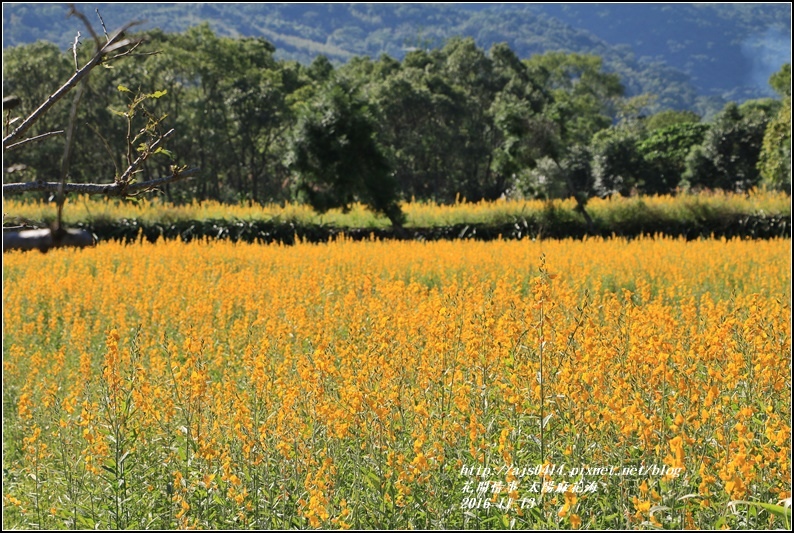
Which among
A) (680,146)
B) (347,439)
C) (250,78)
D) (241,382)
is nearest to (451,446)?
(347,439)

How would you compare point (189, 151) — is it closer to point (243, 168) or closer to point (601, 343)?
point (243, 168)

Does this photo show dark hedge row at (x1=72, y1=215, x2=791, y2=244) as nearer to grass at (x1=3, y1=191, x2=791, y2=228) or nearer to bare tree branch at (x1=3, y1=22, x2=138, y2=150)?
grass at (x1=3, y1=191, x2=791, y2=228)

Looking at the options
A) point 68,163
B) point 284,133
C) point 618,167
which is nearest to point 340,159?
point 284,133

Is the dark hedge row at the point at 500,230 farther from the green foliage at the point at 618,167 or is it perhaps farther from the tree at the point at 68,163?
the tree at the point at 68,163

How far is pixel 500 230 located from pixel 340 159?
12.9 feet

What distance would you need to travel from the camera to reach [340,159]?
1753 cm

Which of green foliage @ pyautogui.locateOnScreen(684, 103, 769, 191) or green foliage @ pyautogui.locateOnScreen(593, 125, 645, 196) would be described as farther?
green foliage @ pyautogui.locateOnScreen(593, 125, 645, 196)

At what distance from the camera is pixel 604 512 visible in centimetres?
345

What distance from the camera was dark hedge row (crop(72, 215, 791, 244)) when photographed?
16875 millimetres

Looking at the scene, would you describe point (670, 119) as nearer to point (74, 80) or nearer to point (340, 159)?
point (340, 159)

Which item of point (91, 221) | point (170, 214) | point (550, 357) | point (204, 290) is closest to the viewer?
point (550, 357)

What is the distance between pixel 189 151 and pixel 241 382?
89.6 ft

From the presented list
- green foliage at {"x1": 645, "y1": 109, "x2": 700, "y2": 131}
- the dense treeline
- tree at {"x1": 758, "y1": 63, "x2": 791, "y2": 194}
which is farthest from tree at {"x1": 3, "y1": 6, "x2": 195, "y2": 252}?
green foliage at {"x1": 645, "y1": 109, "x2": 700, "y2": 131}

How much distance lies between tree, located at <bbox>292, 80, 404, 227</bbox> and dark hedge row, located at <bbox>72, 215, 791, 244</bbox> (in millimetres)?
609
